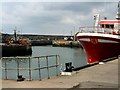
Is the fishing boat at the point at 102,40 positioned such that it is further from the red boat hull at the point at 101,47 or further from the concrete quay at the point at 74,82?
the concrete quay at the point at 74,82

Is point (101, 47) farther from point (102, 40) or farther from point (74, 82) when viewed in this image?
point (74, 82)

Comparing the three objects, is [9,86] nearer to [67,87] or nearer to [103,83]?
[67,87]

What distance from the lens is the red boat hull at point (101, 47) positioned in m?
33.1

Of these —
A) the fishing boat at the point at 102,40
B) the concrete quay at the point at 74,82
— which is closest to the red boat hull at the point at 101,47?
the fishing boat at the point at 102,40

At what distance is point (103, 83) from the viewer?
14156 millimetres

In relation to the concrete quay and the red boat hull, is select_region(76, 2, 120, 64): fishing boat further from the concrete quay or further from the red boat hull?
the concrete quay

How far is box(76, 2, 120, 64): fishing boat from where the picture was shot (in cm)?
3303

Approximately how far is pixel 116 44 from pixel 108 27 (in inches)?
149

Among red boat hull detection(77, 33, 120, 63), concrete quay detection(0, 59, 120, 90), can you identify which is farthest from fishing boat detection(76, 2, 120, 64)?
concrete quay detection(0, 59, 120, 90)

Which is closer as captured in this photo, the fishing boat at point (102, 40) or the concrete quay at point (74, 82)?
the concrete quay at point (74, 82)

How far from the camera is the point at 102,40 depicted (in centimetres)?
3328

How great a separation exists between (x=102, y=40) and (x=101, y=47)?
2.83 ft

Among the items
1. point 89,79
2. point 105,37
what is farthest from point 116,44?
point 89,79

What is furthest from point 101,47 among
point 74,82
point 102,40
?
point 74,82
